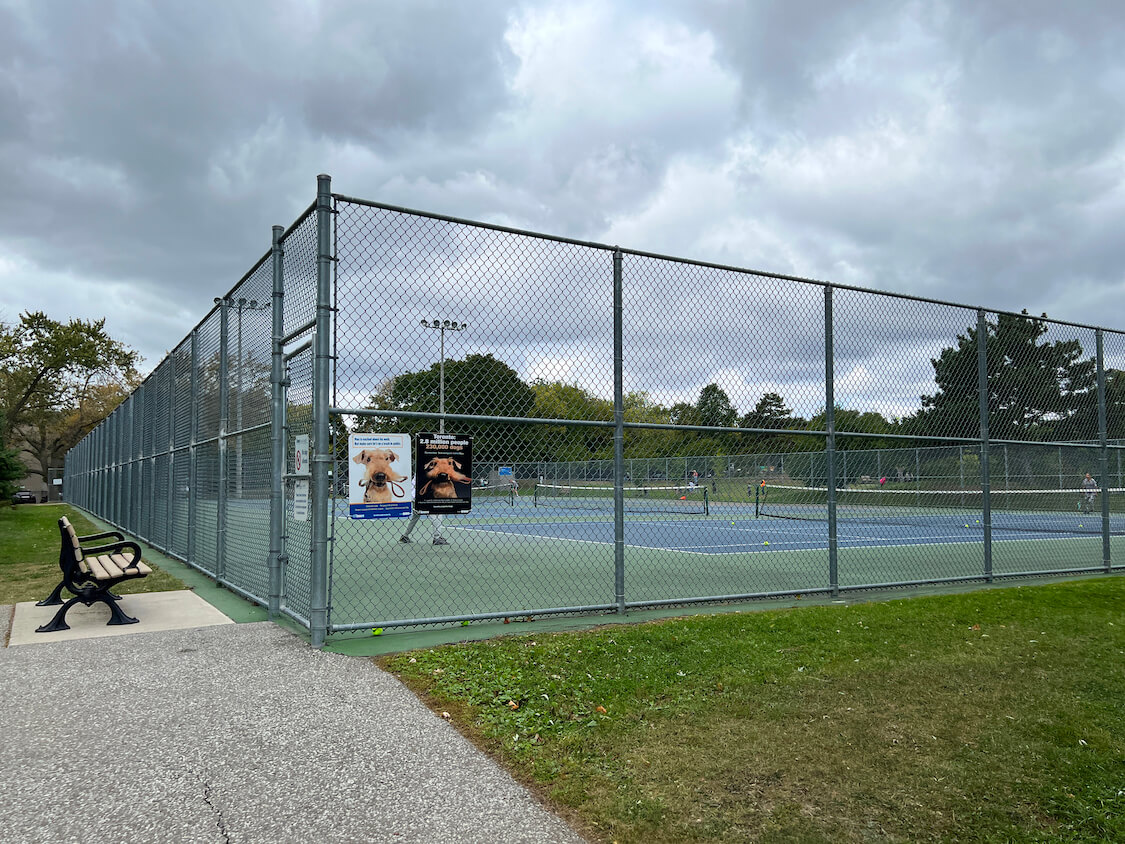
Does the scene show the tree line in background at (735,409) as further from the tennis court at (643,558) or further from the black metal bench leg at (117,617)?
the black metal bench leg at (117,617)

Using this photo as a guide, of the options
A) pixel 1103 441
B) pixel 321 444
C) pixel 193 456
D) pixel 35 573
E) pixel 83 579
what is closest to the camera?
pixel 321 444

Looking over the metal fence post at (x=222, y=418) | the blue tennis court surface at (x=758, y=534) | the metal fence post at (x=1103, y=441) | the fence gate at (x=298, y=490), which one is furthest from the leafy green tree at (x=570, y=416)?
the metal fence post at (x=1103, y=441)

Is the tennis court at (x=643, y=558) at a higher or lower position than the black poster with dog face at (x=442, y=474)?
lower

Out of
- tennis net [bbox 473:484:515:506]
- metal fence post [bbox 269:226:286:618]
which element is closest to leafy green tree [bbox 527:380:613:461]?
tennis net [bbox 473:484:515:506]

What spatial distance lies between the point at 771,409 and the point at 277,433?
4.91 m

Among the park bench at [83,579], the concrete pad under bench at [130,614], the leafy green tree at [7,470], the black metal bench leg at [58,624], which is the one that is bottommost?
the concrete pad under bench at [130,614]

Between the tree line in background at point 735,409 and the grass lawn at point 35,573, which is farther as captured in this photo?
the grass lawn at point 35,573

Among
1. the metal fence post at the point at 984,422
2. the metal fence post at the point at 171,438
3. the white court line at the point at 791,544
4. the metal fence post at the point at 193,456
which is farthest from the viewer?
the white court line at the point at 791,544

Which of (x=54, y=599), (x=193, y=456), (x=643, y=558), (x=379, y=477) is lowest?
Result: (x=643, y=558)

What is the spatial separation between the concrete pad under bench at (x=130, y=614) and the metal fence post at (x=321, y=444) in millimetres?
1440

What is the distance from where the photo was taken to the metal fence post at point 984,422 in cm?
930

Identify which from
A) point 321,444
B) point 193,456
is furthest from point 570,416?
point 193,456

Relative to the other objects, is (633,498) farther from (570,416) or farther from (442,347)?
(442,347)

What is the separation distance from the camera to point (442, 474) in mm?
6156
